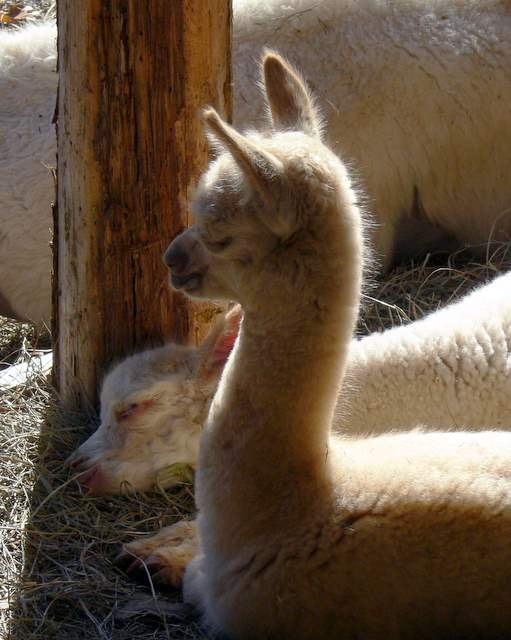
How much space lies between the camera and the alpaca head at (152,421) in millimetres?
3703

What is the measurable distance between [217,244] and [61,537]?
1.41m

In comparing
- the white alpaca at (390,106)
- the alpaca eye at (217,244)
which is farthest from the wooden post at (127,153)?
the white alpaca at (390,106)

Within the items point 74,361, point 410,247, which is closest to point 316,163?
point 74,361

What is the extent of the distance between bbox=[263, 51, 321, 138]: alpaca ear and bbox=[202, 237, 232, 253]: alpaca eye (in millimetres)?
502

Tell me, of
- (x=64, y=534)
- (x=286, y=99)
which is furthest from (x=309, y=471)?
(x=64, y=534)

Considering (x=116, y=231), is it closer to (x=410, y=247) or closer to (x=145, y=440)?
(x=145, y=440)

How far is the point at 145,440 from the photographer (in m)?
3.74

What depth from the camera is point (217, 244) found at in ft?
8.39

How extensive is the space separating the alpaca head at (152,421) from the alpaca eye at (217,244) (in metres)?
1.11

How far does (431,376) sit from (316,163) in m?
1.29

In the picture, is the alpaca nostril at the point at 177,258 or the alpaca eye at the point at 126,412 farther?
the alpaca eye at the point at 126,412

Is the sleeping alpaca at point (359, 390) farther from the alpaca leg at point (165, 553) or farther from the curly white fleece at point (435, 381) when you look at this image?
the alpaca leg at point (165, 553)

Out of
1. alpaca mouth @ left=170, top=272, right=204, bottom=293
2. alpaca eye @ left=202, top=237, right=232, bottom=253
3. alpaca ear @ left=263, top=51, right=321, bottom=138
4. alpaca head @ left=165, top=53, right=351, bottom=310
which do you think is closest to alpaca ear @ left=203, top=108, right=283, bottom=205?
alpaca head @ left=165, top=53, right=351, bottom=310

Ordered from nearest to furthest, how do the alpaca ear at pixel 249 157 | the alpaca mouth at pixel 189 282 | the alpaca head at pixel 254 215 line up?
the alpaca ear at pixel 249 157 < the alpaca head at pixel 254 215 < the alpaca mouth at pixel 189 282
